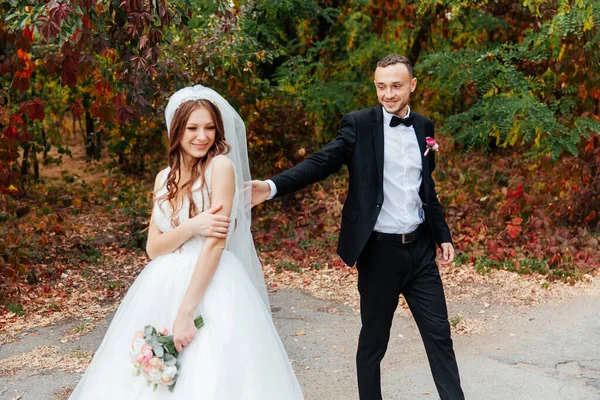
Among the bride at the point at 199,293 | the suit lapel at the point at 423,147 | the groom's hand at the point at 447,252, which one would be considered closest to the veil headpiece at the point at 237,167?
the bride at the point at 199,293

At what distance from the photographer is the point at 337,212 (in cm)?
962

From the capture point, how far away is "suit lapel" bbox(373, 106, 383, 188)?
3840 mm

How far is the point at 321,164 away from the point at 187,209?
0.90m

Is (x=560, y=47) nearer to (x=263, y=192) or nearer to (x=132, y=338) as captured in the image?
(x=263, y=192)

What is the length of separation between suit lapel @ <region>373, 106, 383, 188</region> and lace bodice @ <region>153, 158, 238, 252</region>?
0.87 meters

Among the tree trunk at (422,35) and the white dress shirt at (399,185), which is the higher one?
the tree trunk at (422,35)

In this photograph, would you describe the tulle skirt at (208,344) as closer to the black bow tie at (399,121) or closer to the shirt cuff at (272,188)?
the shirt cuff at (272,188)

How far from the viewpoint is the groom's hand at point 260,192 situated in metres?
3.73

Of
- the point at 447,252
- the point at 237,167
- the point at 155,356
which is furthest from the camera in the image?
the point at 447,252

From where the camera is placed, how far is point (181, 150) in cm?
343

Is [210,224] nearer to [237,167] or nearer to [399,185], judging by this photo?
[237,167]

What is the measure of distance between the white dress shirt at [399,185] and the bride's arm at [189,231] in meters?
1.05

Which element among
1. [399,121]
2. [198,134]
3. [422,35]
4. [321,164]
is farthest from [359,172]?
[422,35]

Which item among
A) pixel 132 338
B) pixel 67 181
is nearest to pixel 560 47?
pixel 132 338
